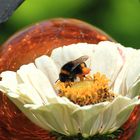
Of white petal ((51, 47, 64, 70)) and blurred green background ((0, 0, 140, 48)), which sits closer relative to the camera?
white petal ((51, 47, 64, 70))

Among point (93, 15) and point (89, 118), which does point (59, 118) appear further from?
point (93, 15)

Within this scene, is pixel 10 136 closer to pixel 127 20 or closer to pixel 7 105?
pixel 7 105

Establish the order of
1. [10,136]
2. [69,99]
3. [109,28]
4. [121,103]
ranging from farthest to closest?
[109,28], [10,136], [69,99], [121,103]

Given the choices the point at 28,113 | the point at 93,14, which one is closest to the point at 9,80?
the point at 28,113

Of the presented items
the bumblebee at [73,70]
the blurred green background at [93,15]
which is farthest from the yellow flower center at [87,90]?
the blurred green background at [93,15]

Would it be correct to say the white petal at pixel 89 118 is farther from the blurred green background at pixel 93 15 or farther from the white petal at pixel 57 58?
the blurred green background at pixel 93 15

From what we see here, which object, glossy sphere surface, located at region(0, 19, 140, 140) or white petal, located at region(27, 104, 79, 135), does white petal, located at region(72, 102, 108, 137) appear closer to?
A: white petal, located at region(27, 104, 79, 135)

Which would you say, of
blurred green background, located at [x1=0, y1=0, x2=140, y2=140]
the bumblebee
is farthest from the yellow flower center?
blurred green background, located at [x1=0, y1=0, x2=140, y2=140]

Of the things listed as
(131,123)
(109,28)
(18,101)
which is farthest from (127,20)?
(18,101)
